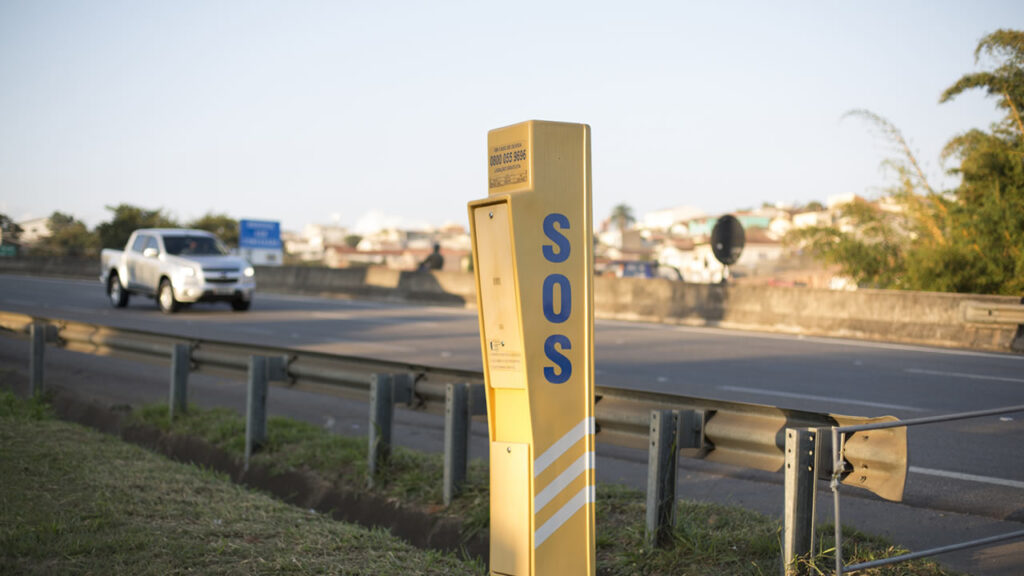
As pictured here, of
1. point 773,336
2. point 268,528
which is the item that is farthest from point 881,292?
point 268,528

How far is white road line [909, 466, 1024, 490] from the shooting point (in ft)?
20.1

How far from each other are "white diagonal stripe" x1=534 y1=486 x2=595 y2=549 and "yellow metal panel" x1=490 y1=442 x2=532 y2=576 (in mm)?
43

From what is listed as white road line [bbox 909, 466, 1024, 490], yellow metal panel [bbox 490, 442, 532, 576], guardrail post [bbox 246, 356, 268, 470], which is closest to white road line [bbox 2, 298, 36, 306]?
guardrail post [bbox 246, 356, 268, 470]

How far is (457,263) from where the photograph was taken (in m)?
113

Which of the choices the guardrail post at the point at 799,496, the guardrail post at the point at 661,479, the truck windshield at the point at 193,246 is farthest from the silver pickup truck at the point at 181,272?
the guardrail post at the point at 799,496

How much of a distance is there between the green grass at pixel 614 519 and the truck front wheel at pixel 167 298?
1497cm

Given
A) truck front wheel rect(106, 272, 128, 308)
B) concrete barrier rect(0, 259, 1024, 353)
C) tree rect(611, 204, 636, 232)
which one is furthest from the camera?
tree rect(611, 204, 636, 232)

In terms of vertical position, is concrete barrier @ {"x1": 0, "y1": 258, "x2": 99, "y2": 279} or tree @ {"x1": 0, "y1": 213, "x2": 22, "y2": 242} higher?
tree @ {"x1": 0, "y1": 213, "x2": 22, "y2": 242}

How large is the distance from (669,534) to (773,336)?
44.6 ft

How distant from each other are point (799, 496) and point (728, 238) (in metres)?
19.2

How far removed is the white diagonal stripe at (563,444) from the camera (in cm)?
328

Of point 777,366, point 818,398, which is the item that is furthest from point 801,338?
point 818,398

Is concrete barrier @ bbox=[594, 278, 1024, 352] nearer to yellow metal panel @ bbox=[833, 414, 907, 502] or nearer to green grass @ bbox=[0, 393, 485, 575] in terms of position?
yellow metal panel @ bbox=[833, 414, 907, 502]

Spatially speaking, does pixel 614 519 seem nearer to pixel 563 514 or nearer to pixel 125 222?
pixel 563 514
